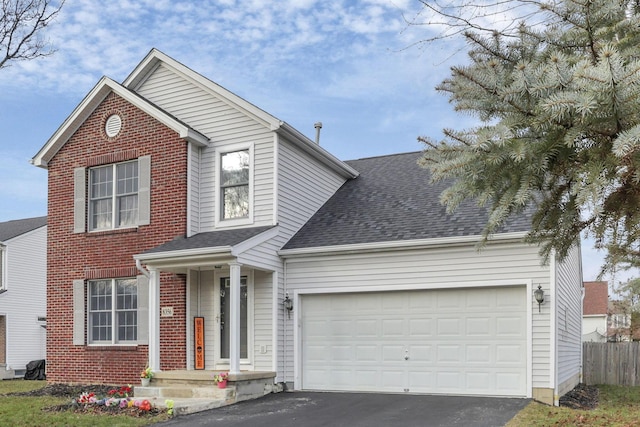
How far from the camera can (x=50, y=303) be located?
53.3 ft

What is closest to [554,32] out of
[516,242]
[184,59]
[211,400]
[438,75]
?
[438,75]

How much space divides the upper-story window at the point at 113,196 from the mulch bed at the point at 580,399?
980cm

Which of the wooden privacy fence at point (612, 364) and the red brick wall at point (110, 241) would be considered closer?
the red brick wall at point (110, 241)

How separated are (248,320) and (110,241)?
4009 mm

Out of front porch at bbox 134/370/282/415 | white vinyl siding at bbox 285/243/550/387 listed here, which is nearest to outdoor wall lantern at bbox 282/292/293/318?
white vinyl siding at bbox 285/243/550/387

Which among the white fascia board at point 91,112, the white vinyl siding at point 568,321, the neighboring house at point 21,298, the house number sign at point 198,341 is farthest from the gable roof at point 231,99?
the neighboring house at point 21,298

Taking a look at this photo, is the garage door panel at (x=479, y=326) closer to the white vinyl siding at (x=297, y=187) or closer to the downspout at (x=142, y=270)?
the white vinyl siding at (x=297, y=187)

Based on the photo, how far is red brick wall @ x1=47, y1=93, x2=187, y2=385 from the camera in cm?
1459

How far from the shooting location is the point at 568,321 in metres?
15.4

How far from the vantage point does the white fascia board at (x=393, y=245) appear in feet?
40.1

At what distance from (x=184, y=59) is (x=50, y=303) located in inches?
274

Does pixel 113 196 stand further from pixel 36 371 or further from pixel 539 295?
pixel 36 371

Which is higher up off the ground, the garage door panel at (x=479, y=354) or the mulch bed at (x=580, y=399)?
the garage door panel at (x=479, y=354)

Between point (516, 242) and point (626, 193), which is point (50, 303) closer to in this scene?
point (516, 242)
